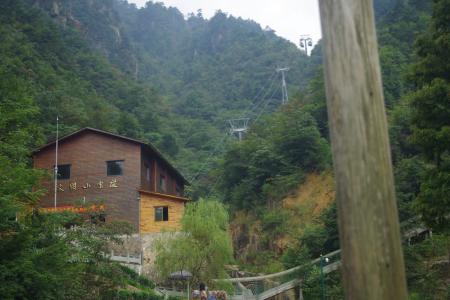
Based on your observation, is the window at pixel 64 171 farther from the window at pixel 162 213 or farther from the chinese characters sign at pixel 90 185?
the window at pixel 162 213

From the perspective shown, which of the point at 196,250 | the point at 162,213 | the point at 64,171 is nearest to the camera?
the point at 196,250

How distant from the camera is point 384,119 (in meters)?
2.43

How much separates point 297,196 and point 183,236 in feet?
39.6

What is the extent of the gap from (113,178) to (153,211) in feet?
9.96

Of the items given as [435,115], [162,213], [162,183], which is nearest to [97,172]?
[162,213]

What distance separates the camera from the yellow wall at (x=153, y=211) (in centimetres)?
3011

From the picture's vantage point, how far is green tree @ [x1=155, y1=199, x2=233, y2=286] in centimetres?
2447

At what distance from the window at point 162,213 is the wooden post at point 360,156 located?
28845mm

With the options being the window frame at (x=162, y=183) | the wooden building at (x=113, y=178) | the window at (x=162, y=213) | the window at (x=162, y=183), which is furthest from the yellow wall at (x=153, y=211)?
the window at (x=162, y=183)

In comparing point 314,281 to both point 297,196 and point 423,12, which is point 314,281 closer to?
point 297,196

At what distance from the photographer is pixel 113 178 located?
1220 inches

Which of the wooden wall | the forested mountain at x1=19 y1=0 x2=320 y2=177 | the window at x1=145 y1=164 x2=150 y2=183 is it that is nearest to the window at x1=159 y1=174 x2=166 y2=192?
the window at x1=145 y1=164 x2=150 y2=183

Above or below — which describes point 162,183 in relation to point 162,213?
above

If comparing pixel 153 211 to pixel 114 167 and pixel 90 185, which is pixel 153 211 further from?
pixel 90 185
